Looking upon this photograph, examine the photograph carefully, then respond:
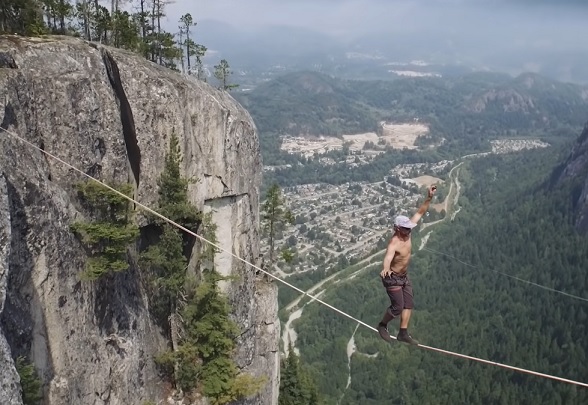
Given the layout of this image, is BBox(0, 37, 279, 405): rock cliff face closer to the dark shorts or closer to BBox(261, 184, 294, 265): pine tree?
BBox(261, 184, 294, 265): pine tree

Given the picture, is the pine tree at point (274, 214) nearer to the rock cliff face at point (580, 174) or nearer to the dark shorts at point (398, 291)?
the dark shorts at point (398, 291)

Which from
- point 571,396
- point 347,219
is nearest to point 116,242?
point 571,396

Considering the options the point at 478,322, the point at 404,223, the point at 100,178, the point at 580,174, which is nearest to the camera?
the point at 404,223

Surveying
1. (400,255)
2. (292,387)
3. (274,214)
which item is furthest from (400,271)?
(292,387)

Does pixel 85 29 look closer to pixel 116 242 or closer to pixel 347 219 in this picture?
pixel 116 242

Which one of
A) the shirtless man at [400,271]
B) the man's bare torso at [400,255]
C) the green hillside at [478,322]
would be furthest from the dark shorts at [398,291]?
the green hillside at [478,322]

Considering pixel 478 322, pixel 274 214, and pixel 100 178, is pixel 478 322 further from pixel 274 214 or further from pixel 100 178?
pixel 100 178
